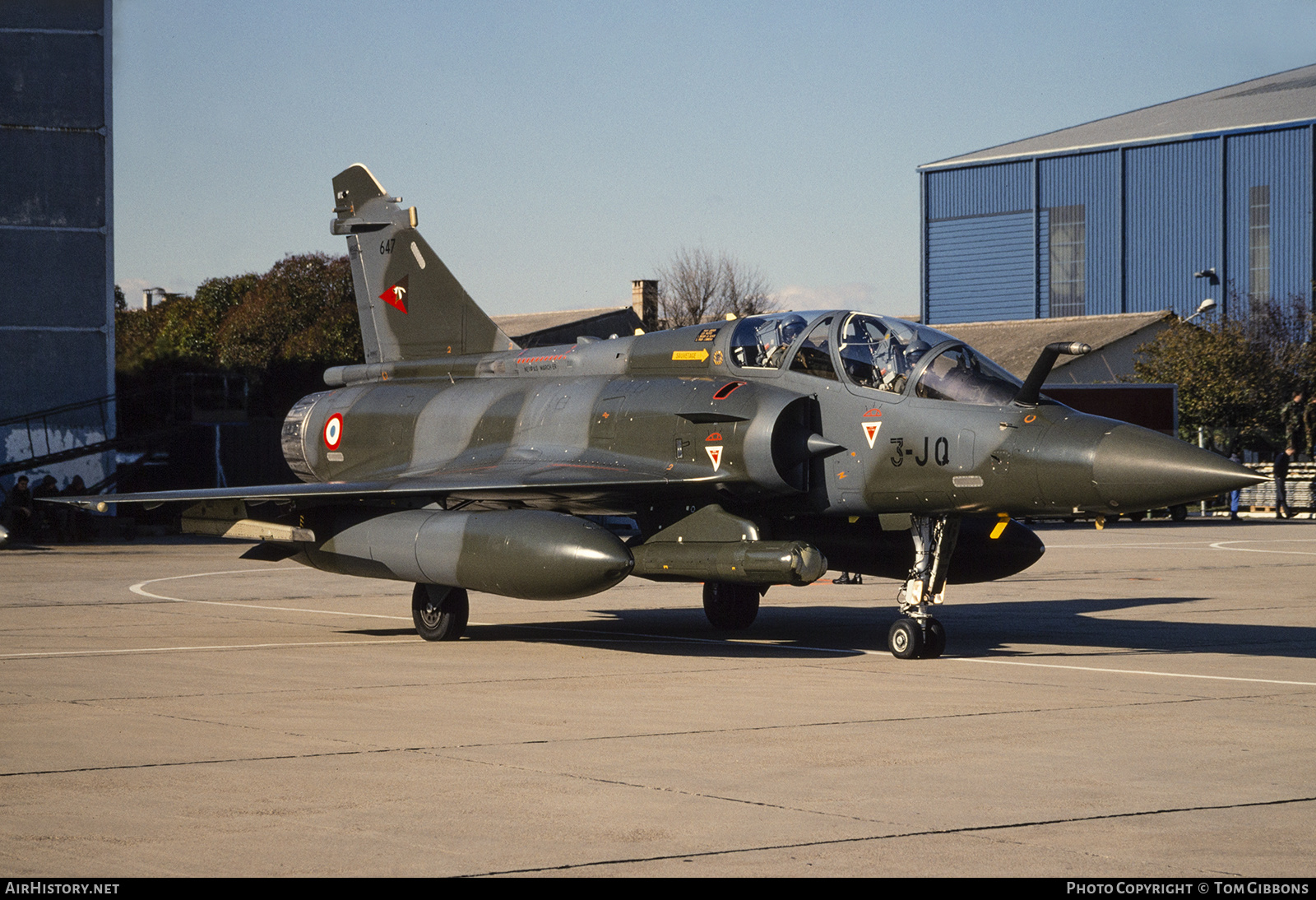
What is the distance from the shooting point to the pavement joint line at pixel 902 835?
6.00 meters

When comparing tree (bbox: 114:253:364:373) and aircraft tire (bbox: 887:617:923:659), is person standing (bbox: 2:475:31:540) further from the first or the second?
tree (bbox: 114:253:364:373)


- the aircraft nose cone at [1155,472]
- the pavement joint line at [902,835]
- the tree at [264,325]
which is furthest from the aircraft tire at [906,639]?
the tree at [264,325]

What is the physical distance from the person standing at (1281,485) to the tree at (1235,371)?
662cm

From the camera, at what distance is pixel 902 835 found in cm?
659

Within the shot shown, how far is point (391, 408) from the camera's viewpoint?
1789 cm

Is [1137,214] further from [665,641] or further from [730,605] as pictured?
[665,641]

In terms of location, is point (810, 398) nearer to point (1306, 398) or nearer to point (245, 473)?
point (245, 473)

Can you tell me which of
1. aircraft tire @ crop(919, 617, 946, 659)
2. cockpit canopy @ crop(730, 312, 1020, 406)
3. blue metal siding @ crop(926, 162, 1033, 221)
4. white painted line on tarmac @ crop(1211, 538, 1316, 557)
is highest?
blue metal siding @ crop(926, 162, 1033, 221)

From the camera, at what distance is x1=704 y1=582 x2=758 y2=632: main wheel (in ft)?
Answer: 55.1

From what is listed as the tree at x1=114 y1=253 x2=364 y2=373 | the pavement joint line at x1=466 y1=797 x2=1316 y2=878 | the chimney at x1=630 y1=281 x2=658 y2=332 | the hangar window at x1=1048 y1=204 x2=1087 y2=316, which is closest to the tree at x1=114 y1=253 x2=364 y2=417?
the tree at x1=114 y1=253 x2=364 y2=373

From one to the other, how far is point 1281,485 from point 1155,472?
36742 mm

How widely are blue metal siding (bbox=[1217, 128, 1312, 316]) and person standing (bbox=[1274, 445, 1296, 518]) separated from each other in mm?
17790

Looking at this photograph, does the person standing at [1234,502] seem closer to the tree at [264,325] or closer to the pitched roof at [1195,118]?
the pitched roof at [1195,118]
